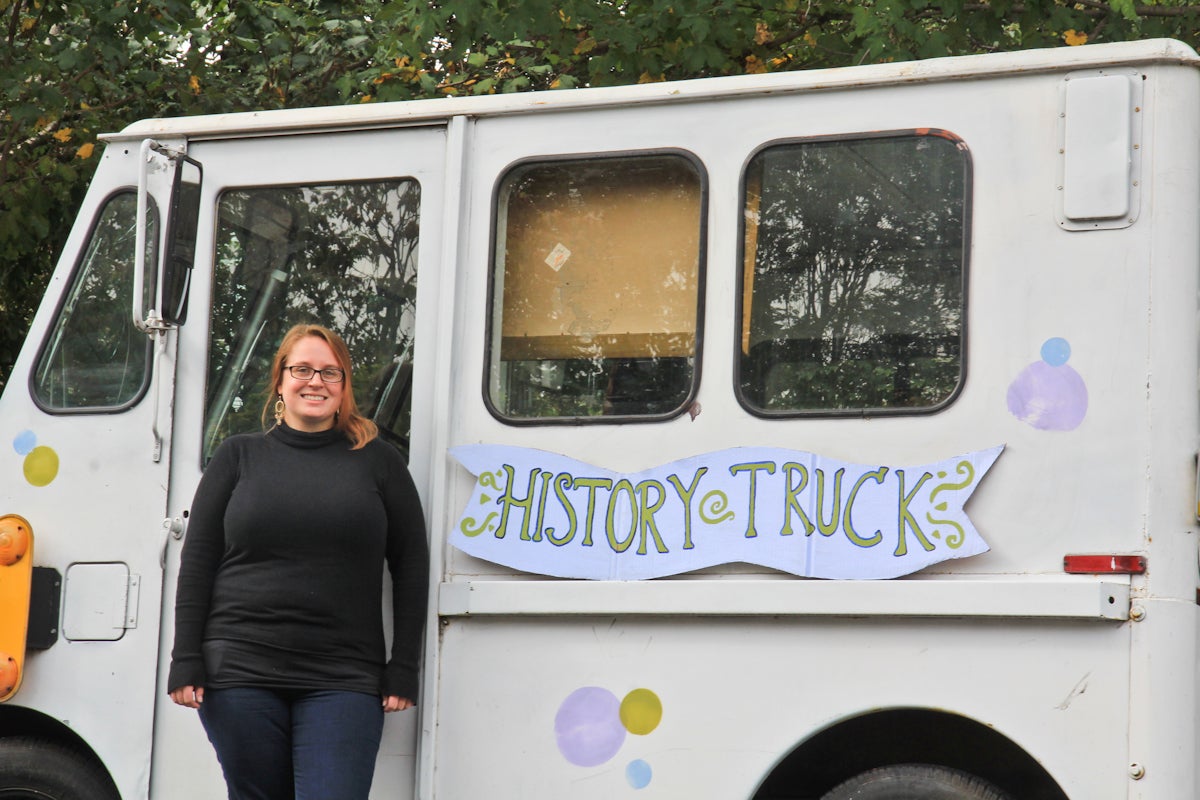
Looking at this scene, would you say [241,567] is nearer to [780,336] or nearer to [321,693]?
[321,693]

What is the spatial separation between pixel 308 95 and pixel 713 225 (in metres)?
5.22

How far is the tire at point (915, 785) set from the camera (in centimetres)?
382

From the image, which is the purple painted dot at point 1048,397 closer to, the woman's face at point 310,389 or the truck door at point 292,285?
the truck door at point 292,285

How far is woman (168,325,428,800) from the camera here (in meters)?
4.00

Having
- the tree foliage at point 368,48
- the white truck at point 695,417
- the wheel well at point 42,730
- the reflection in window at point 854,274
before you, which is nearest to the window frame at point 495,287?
the white truck at point 695,417

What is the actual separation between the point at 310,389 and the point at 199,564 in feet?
1.83

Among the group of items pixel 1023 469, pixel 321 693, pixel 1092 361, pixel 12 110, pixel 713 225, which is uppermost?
pixel 12 110

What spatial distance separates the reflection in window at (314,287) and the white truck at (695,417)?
0.04ft

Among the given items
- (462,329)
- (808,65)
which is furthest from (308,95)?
(462,329)

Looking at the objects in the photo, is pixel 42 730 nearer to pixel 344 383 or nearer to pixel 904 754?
pixel 344 383

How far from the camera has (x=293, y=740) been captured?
404 cm

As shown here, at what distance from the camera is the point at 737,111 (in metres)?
4.19

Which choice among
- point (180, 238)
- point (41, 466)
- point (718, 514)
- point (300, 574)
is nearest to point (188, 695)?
point (300, 574)

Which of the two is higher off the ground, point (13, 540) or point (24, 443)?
point (24, 443)
